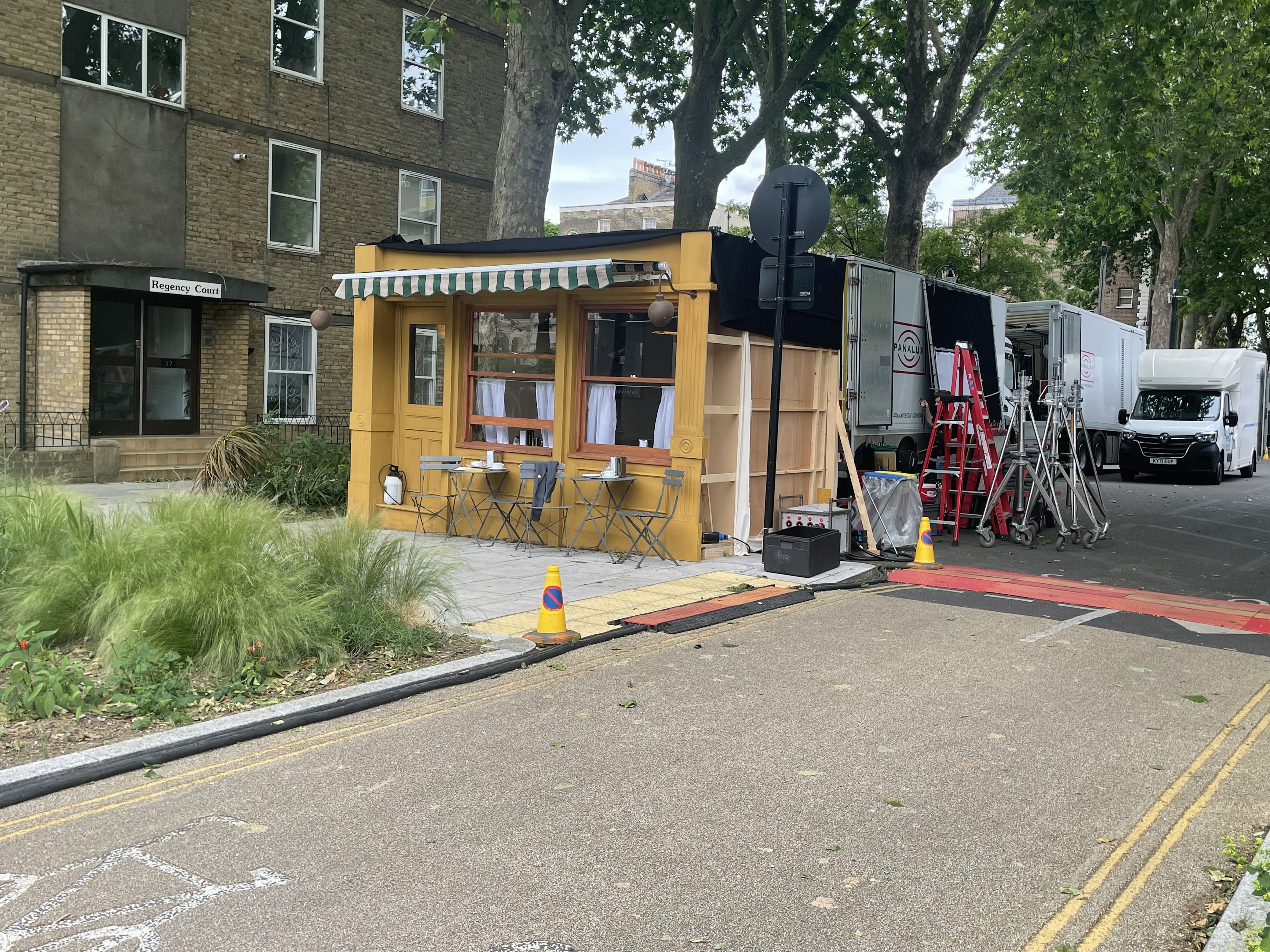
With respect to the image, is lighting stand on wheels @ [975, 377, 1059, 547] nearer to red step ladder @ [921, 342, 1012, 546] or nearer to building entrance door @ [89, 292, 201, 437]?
red step ladder @ [921, 342, 1012, 546]

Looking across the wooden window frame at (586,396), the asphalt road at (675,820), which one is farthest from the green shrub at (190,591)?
the wooden window frame at (586,396)

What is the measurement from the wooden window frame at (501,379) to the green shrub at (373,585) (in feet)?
15.3

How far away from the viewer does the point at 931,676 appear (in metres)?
7.37

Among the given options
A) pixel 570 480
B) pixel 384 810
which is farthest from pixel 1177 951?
pixel 570 480

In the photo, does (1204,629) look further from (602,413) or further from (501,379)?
(501,379)

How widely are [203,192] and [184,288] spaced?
2.80 m

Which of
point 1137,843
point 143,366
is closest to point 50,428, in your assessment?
point 143,366

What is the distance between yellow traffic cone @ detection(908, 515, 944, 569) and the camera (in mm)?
12008

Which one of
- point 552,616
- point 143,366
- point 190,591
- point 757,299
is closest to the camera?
point 190,591

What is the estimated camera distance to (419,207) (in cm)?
2506

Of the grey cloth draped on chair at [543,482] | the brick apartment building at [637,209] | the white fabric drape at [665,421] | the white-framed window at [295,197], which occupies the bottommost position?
the grey cloth draped on chair at [543,482]

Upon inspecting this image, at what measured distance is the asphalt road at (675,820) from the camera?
3.80 m

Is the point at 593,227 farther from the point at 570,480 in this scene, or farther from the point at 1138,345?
the point at 570,480

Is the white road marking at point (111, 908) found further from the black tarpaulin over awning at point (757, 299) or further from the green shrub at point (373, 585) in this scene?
the black tarpaulin over awning at point (757, 299)
